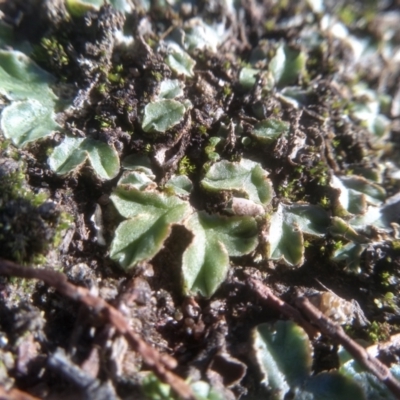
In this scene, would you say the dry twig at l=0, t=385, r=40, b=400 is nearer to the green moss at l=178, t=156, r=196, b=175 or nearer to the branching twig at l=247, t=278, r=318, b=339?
the branching twig at l=247, t=278, r=318, b=339

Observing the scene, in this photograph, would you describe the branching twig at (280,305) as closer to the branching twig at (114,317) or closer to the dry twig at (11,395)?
the branching twig at (114,317)

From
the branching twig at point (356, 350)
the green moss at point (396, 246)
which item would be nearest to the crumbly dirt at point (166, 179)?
the green moss at point (396, 246)

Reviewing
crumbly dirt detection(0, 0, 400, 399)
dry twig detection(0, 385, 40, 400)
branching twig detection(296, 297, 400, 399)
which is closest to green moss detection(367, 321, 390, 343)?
crumbly dirt detection(0, 0, 400, 399)

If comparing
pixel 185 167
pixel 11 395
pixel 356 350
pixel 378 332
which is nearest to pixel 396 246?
pixel 378 332

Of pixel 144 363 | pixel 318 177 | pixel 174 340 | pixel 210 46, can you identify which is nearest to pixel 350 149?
pixel 318 177

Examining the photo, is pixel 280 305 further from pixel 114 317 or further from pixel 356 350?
pixel 114 317
